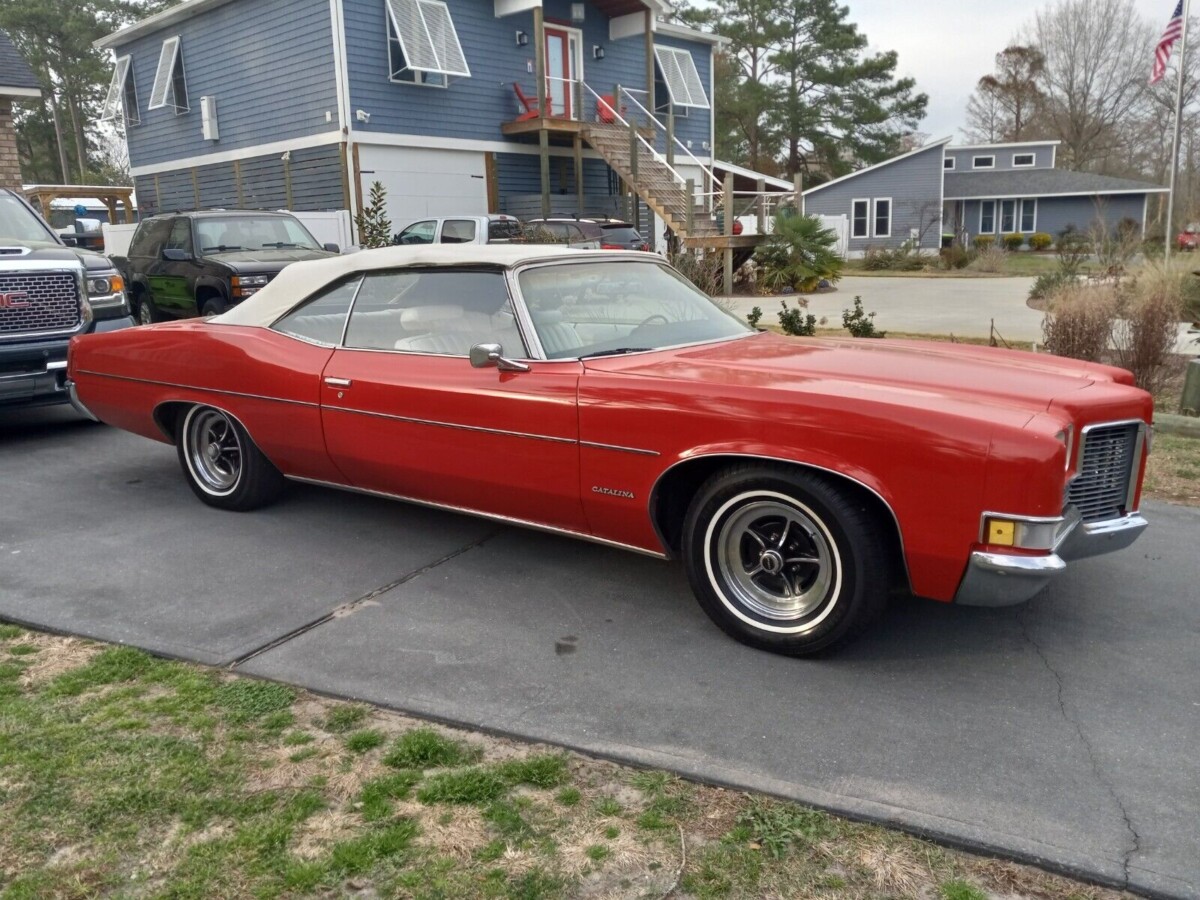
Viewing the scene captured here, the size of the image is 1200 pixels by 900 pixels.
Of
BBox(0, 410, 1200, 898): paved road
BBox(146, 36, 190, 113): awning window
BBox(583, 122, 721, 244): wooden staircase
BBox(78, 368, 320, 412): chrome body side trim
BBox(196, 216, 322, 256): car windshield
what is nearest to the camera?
BBox(0, 410, 1200, 898): paved road

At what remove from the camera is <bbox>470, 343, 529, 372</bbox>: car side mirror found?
3.99 metres

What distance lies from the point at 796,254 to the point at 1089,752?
57.6 ft

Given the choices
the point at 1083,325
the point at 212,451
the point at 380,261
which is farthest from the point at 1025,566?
the point at 1083,325

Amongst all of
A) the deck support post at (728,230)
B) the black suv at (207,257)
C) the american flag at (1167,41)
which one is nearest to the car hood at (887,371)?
the black suv at (207,257)

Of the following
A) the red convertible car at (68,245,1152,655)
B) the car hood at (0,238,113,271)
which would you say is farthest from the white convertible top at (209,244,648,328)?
the car hood at (0,238,113,271)

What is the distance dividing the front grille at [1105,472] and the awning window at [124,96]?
2614cm

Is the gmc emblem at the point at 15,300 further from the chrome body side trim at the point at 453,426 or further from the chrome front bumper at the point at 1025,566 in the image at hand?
the chrome front bumper at the point at 1025,566

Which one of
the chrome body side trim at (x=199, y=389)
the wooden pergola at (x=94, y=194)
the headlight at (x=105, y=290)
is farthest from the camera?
the wooden pergola at (x=94, y=194)

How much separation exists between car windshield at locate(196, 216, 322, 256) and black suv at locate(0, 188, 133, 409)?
12.4 feet

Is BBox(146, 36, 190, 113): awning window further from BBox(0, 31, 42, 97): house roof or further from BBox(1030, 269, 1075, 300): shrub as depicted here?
BBox(1030, 269, 1075, 300): shrub

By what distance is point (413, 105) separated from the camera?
19.8 meters

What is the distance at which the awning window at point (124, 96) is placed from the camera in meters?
24.4

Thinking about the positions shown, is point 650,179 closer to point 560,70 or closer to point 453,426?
point 560,70

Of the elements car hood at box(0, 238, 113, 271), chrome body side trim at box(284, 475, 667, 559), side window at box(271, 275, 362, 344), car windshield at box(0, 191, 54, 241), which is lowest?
chrome body side trim at box(284, 475, 667, 559)
